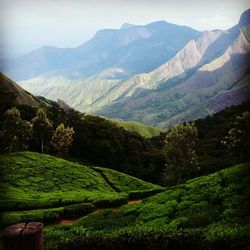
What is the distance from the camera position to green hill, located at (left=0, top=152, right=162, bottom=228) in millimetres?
41281

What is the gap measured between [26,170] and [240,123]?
28597 mm

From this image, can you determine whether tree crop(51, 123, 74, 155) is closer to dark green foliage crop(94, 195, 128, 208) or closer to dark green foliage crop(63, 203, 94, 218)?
dark green foliage crop(94, 195, 128, 208)

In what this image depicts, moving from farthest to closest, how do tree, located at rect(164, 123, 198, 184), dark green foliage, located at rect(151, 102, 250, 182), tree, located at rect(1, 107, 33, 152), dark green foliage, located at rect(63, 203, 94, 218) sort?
dark green foliage, located at rect(151, 102, 250, 182) → tree, located at rect(1, 107, 33, 152) → tree, located at rect(164, 123, 198, 184) → dark green foliage, located at rect(63, 203, 94, 218)

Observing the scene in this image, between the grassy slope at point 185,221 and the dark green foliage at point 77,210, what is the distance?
549 centimetres

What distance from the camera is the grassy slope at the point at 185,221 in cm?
1330

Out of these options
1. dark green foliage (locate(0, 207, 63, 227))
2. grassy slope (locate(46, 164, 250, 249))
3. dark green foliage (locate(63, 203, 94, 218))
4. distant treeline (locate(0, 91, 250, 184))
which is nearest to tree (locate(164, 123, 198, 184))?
distant treeline (locate(0, 91, 250, 184))

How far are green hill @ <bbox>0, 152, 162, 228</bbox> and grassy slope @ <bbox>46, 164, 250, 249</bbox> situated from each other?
8.87 m

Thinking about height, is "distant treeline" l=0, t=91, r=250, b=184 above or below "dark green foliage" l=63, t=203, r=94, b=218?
below

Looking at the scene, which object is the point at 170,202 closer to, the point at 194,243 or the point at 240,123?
the point at 194,243

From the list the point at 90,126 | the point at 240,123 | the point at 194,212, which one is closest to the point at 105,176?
the point at 240,123

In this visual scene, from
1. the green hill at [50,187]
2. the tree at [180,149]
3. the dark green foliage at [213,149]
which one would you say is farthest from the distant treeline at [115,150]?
the green hill at [50,187]

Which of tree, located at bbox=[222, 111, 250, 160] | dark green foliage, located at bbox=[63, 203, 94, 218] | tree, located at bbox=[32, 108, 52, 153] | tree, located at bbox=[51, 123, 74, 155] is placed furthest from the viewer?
tree, located at bbox=[51, 123, 74, 155]

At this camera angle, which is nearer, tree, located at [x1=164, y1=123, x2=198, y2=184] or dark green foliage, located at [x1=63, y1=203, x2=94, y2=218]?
dark green foliage, located at [x1=63, y1=203, x2=94, y2=218]

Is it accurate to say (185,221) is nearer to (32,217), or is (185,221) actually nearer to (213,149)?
(32,217)
